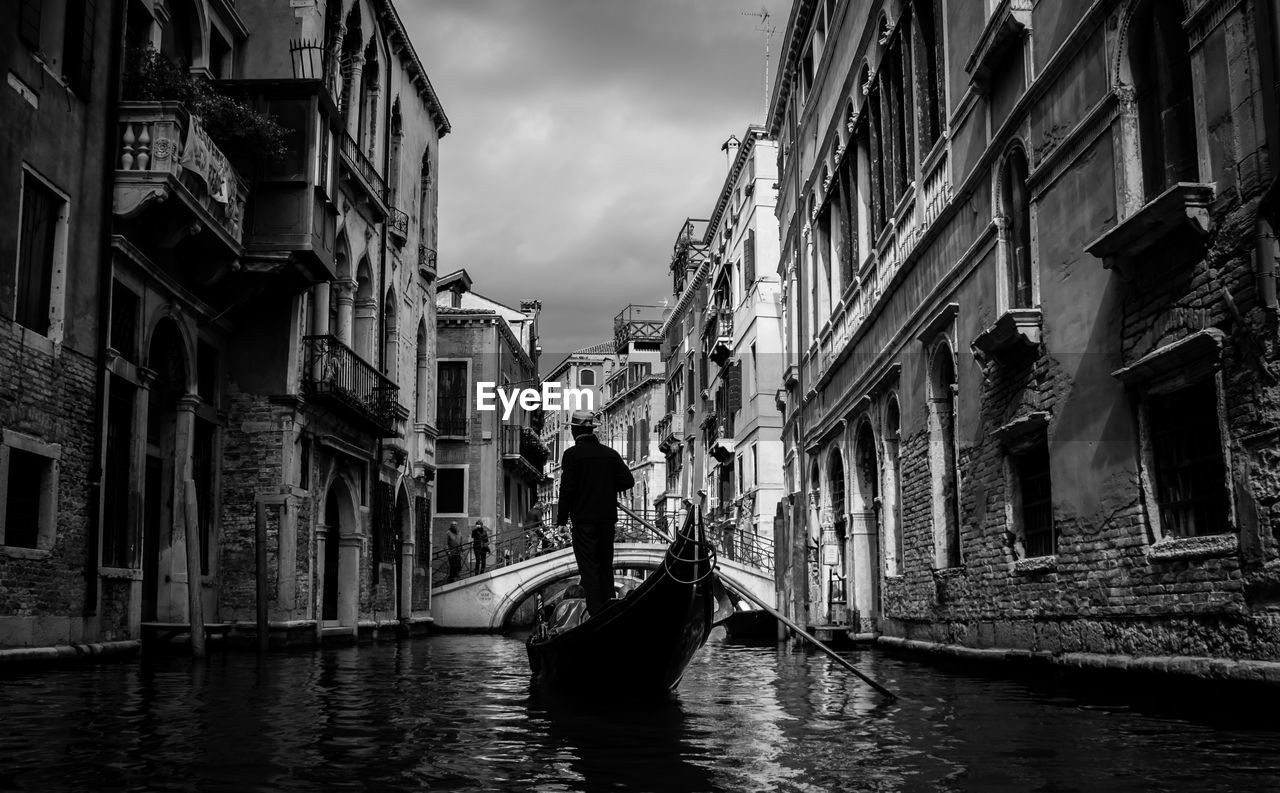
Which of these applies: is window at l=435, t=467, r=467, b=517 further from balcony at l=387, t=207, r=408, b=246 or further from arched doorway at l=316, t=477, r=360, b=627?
arched doorway at l=316, t=477, r=360, b=627

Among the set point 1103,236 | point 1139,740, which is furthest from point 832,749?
point 1103,236

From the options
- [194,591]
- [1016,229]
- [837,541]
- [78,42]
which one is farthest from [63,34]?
[837,541]

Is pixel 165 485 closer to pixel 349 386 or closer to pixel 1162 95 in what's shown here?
pixel 349 386

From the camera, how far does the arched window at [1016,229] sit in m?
9.99

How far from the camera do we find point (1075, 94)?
8680mm

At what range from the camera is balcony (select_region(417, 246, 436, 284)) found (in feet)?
74.8

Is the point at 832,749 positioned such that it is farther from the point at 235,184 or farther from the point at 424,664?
the point at 235,184

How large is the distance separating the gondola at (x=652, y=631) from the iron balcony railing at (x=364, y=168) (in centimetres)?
1009

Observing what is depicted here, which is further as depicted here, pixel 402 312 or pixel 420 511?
pixel 420 511

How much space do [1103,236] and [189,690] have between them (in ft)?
20.1

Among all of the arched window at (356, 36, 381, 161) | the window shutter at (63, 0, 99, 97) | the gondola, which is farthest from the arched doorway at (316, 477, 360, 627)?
the gondola

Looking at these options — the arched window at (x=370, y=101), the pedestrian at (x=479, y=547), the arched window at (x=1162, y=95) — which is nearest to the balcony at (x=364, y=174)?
the arched window at (x=370, y=101)

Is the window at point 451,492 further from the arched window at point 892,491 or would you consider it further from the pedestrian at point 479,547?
the arched window at point 892,491

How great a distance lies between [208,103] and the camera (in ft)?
42.6
